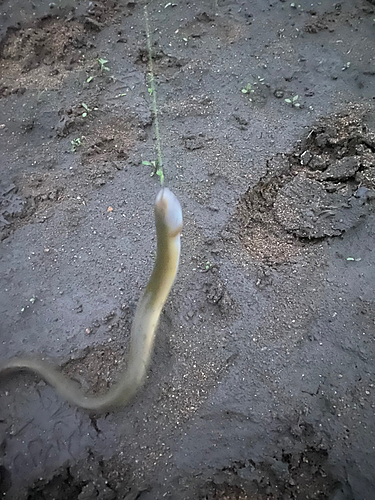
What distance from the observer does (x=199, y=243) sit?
3.33 metres

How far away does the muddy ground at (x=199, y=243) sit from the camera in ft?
8.52

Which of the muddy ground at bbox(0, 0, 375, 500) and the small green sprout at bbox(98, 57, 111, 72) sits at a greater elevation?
the small green sprout at bbox(98, 57, 111, 72)

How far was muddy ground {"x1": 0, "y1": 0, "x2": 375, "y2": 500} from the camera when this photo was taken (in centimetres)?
260

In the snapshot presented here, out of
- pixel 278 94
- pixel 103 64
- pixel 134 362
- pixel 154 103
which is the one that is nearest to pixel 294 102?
pixel 278 94

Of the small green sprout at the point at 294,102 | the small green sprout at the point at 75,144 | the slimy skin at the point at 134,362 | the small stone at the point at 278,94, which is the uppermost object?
the small stone at the point at 278,94

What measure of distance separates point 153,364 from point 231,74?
10.1ft

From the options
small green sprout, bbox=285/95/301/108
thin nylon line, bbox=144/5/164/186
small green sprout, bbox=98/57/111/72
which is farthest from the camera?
small green sprout, bbox=98/57/111/72

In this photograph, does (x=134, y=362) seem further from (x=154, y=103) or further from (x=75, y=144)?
(x=154, y=103)

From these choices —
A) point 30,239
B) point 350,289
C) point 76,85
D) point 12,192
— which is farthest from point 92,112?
point 350,289

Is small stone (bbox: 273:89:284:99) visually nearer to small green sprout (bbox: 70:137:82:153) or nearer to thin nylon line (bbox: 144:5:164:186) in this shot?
thin nylon line (bbox: 144:5:164:186)

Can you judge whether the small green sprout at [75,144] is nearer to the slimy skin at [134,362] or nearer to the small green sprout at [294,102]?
the slimy skin at [134,362]

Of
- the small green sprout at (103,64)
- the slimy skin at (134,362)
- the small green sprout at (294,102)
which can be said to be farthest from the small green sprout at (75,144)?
the small green sprout at (294,102)

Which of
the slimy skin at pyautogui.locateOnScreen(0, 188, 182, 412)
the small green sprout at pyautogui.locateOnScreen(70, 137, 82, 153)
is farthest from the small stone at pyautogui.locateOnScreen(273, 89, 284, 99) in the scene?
the slimy skin at pyautogui.locateOnScreen(0, 188, 182, 412)

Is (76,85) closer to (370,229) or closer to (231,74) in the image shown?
(231,74)
